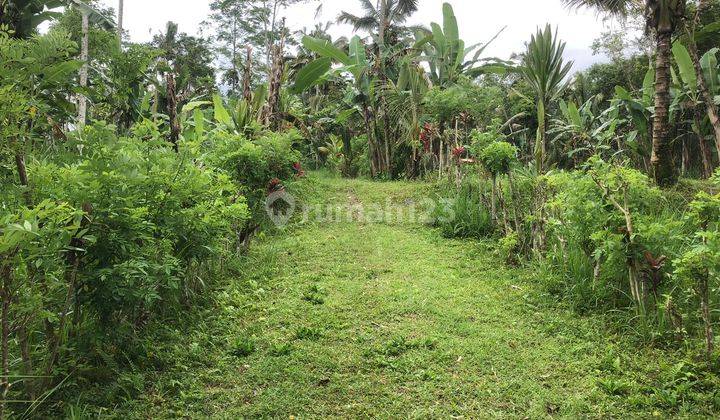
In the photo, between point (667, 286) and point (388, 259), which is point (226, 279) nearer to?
point (388, 259)

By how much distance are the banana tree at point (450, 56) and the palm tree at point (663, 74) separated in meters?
4.25

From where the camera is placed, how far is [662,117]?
5.25 metres

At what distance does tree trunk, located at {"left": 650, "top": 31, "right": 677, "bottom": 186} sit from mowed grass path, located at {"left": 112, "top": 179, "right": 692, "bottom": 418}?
7.90ft

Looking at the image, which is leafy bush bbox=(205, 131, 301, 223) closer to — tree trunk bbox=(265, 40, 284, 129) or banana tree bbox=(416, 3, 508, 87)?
tree trunk bbox=(265, 40, 284, 129)

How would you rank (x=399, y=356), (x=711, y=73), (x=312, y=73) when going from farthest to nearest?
(x=312, y=73) < (x=711, y=73) < (x=399, y=356)

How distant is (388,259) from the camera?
5.03m

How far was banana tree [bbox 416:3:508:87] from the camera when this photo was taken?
9.33m

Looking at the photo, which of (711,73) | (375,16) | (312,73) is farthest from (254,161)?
(375,16)

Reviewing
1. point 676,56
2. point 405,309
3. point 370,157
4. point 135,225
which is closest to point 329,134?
point 370,157

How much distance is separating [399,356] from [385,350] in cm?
11

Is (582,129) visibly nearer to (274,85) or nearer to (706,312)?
(274,85)

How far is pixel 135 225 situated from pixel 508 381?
2.26 metres

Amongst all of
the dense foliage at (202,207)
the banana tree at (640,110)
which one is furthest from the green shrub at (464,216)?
the banana tree at (640,110)

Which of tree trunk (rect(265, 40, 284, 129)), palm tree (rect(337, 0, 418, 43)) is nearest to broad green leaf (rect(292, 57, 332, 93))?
tree trunk (rect(265, 40, 284, 129))
